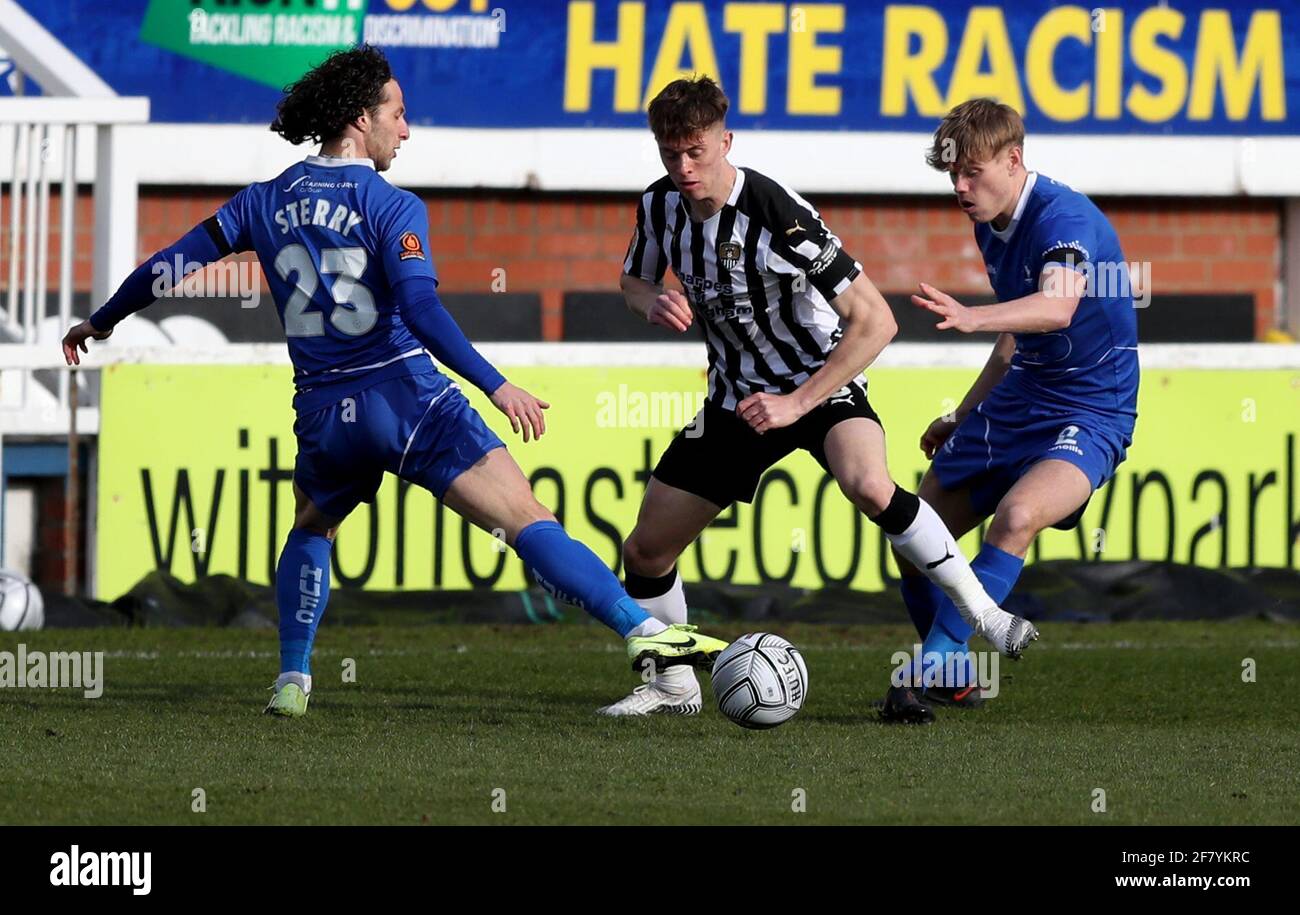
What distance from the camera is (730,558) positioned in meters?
10.2

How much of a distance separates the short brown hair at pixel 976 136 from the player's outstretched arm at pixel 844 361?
1.73 feet

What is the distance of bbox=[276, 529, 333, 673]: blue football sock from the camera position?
21.2 ft

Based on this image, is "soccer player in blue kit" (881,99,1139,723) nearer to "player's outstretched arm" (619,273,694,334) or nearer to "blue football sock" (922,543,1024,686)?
"blue football sock" (922,543,1024,686)

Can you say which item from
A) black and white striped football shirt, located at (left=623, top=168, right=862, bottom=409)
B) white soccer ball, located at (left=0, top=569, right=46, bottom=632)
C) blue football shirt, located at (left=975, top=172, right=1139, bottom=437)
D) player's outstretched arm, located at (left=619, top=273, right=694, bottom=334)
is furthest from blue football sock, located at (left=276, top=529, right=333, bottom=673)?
white soccer ball, located at (left=0, top=569, right=46, bottom=632)

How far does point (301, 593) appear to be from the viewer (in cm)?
646

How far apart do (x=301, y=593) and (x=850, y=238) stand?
344 inches

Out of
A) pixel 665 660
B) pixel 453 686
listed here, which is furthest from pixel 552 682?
pixel 665 660

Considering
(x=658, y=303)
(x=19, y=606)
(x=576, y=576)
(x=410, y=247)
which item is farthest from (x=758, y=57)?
(x=576, y=576)

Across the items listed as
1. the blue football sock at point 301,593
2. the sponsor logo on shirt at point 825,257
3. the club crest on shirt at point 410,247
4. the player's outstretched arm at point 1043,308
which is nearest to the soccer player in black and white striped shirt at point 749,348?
the sponsor logo on shirt at point 825,257

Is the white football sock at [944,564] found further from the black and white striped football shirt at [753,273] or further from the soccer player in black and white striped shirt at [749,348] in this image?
the black and white striped football shirt at [753,273]

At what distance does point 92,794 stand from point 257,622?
4.88 meters

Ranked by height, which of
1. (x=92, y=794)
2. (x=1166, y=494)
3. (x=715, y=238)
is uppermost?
(x=715, y=238)

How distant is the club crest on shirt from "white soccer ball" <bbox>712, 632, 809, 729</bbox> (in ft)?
4.66

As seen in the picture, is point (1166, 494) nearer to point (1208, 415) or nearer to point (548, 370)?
point (1208, 415)
